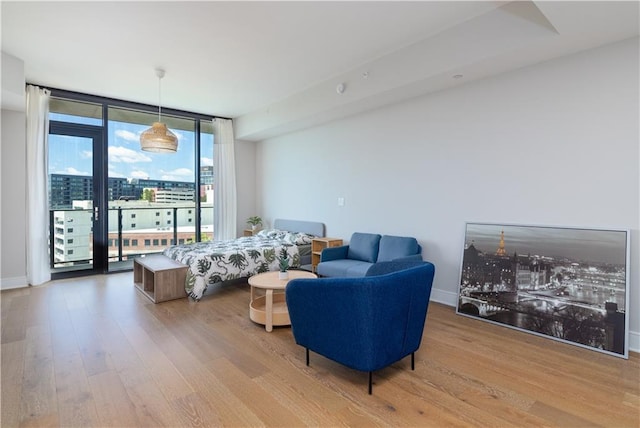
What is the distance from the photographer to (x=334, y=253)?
4.80 metres

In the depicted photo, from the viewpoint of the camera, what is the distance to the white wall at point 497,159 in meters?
2.95

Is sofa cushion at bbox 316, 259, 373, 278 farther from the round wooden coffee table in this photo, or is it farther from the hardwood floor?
the hardwood floor

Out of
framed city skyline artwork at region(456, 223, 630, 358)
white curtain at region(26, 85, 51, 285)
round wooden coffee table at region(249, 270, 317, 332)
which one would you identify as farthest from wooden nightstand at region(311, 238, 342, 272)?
white curtain at region(26, 85, 51, 285)

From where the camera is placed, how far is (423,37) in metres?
3.55

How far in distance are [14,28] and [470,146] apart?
4.97m

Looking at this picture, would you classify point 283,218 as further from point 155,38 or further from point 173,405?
point 173,405

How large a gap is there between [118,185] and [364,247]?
14.6ft

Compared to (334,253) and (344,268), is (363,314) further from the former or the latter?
(334,253)

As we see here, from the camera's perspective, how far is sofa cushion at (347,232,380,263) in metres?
4.63

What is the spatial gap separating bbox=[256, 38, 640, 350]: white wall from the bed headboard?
0.20 m

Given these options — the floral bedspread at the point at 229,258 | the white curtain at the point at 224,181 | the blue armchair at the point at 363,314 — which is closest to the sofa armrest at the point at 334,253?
the floral bedspread at the point at 229,258

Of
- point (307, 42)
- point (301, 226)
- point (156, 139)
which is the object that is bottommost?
point (301, 226)

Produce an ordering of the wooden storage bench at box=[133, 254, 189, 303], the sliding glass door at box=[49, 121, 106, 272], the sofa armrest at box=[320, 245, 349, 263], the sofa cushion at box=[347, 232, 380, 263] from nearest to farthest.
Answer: the wooden storage bench at box=[133, 254, 189, 303] → the sofa cushion at box=[347, 232, 380, 263] → the sofa armrest at box=[320, 245, 349, 263] → the sliding glass door at box=[49, 121, 106, 272]

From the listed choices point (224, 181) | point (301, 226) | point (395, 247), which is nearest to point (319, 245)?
point (301, 226)
